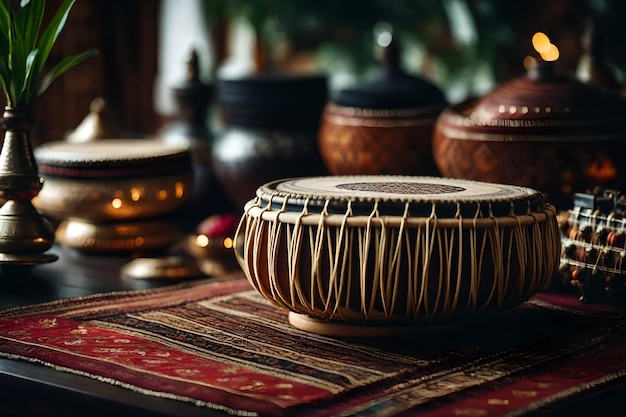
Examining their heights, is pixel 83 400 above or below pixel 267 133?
below

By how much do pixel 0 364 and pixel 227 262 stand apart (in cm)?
78

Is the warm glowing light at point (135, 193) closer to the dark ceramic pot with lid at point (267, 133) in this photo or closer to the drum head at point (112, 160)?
the drum head at point (112, 160)

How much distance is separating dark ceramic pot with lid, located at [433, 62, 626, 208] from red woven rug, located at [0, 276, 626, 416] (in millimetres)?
263

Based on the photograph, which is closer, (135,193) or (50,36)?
(50,36)

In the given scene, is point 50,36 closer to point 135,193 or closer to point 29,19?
point 29,19

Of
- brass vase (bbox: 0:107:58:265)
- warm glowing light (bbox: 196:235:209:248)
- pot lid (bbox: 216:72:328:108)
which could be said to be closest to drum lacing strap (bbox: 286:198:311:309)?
brass vase (bbox: 0:107:58:265)

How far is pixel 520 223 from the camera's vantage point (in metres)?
1.46

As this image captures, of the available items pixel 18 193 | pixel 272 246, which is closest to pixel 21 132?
pixel 18 193

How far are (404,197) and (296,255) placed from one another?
0.55 feet

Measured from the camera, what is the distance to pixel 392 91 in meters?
2.31

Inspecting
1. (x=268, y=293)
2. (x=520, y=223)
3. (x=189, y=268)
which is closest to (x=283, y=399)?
(x=268, y=293)

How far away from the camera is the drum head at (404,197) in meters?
1.43

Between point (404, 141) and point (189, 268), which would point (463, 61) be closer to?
point (404, 141)

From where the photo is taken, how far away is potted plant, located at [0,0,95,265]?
1.80m
